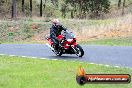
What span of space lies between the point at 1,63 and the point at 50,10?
204 ft

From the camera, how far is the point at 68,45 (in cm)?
2000

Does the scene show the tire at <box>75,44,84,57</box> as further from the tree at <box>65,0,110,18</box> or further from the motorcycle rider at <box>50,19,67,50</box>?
the tree at <box>65,0,110,18</box>

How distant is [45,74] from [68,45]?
659 centimetres

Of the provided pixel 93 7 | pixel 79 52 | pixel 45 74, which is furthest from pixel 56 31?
pixel 93 7

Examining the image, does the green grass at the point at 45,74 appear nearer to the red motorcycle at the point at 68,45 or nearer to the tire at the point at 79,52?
the tire at the point at 79,52

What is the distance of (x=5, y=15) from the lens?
66688 mm

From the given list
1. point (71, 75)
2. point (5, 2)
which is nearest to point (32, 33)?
point (71, 75)

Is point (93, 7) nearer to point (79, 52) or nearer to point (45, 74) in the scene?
point (79, 52)

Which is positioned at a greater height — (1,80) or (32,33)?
(1,80)

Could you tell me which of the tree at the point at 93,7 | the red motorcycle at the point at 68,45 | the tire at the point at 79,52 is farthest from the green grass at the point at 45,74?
the tree at the point at 93,7

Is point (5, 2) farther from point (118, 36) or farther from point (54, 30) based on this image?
point (54, 30)

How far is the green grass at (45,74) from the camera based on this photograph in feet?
37.7

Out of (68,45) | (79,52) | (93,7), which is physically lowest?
(93,7)

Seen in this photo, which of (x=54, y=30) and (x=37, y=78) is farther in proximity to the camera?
(x=54, y=30)
